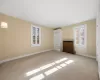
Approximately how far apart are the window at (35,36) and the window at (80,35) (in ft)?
9.14

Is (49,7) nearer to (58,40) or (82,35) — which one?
(82,35)

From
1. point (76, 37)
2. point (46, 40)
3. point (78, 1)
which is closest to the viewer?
point (78, 1)

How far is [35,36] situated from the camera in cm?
432

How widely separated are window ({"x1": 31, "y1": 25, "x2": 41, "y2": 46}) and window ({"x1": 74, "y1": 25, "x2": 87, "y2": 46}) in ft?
9.14

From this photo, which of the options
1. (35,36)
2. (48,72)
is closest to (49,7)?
(48,72)

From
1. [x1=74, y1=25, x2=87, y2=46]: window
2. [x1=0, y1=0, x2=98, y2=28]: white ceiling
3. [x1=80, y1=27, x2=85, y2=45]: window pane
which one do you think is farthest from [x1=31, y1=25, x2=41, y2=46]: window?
[x1=80, y1=27, x2=85, y2=45]: window pane

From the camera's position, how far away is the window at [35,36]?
13.4ft

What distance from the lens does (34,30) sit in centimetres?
427

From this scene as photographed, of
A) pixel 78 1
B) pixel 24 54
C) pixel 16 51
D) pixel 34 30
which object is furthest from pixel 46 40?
pixel 78 1

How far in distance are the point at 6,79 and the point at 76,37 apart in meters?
4.28

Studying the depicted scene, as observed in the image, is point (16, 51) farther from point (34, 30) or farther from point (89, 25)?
point (89, 25)

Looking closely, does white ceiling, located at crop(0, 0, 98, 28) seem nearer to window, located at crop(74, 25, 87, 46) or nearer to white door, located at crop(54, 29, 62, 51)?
window, located at crop(74, 25, 87, 46)

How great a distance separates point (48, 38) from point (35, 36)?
1.36 meters

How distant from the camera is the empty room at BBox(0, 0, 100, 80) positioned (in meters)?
1.92
